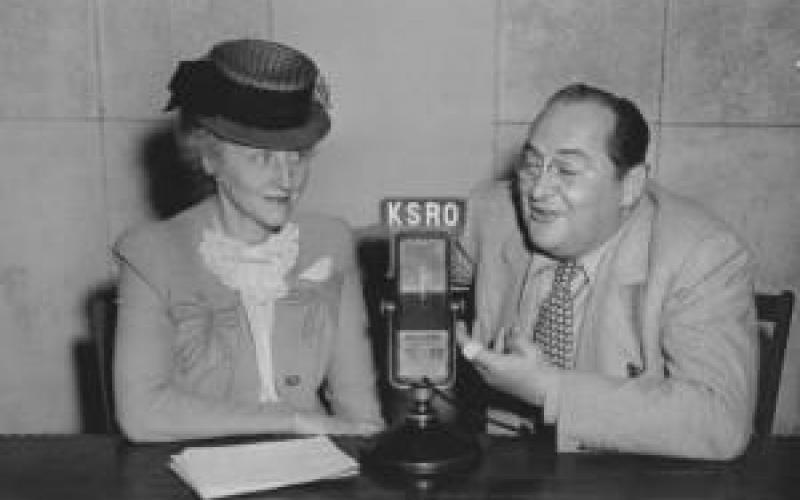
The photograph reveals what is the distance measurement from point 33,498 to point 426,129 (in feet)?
6.37

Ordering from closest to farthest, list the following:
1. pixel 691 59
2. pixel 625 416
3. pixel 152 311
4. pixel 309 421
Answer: pixel 625 416
pixel 309 421
pixel 152 311
pixel 691 59

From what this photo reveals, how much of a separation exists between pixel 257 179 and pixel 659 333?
1049 millimetres

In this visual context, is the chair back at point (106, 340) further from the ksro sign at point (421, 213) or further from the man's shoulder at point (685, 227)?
the man's shoulder at point (685, 227)

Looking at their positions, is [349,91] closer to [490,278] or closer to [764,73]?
[490,278]

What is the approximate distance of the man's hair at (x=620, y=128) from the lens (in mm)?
2158

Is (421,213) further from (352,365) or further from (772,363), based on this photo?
(772,363)

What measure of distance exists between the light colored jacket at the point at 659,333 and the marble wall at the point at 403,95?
0.83 meters

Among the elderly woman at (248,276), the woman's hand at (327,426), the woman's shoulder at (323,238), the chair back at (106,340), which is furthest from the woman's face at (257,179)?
the woman's hand at (327,426)

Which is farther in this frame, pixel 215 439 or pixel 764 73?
pixel 764 73

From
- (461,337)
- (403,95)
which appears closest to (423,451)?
(461,337)

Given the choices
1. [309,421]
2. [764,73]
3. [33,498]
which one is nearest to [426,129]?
[764,73]

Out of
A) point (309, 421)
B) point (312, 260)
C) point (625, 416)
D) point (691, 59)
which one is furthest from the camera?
point (691, 59)

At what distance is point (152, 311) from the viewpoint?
7.22ft

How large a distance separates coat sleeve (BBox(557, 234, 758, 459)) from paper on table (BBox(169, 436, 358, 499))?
487mm
